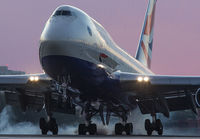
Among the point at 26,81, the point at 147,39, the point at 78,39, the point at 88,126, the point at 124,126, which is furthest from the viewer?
the point at 147,39

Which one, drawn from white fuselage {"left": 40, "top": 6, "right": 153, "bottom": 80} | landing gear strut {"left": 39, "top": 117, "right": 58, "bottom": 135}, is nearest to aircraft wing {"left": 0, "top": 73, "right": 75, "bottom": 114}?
landing gear strut {"left": 39, "top": 117, "right": 58, "bottom": 135}

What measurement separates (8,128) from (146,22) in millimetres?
15555

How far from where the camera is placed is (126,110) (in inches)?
1300

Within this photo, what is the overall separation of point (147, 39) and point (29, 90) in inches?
736

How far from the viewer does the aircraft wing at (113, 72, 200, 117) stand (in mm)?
28781

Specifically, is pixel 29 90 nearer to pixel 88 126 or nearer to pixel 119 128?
pixel 88 126

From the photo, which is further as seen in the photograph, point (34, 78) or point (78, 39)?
point (34, 78)

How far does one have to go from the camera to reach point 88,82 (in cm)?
2784

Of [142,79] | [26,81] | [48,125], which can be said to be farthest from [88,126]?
[142,79]

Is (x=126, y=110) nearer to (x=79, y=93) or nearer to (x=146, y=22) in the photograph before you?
(x=79, y=93)

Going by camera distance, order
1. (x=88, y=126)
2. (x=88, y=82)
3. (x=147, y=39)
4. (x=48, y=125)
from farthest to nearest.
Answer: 1. (x=147, y=39)
2. (x=88, y=126)
3. (x=48, y=125)
4. (x=88, y=82)

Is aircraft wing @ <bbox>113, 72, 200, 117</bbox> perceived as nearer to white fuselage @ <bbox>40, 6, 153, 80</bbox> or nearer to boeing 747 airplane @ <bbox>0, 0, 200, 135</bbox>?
boeing 747 airplane @ <bbox>0, 0, 200, 135</bbox>

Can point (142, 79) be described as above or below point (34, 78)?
below

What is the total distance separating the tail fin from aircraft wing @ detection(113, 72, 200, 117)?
13.4 metres
